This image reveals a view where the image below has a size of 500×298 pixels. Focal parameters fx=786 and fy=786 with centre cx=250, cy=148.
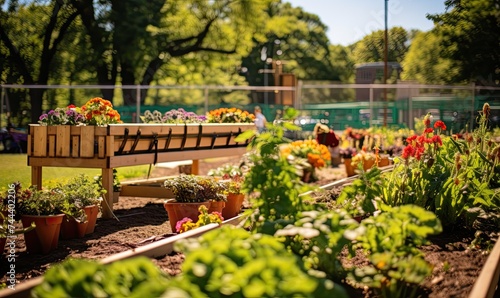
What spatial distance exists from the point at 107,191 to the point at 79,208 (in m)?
1.51

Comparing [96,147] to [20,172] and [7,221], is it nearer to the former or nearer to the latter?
[20,172]

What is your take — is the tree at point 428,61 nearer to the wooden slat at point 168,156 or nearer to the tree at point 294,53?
the wooden slat at point 168,156

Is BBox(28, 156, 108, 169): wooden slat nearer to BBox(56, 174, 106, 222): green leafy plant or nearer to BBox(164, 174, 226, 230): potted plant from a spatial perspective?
BBox(56, 174, 106, 222): green leafy plant

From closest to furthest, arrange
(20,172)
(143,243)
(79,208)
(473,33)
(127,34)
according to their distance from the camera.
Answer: (143,243) → (79,208) → (20,172) → (473,33) → (127,34)

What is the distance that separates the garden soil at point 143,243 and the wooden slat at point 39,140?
38.2 inches

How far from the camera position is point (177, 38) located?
112ft

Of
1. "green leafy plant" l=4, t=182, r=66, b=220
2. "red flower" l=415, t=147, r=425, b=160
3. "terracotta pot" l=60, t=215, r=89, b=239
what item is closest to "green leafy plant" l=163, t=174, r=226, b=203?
"terracotta pot" l=60, t=215, r=89, b=239

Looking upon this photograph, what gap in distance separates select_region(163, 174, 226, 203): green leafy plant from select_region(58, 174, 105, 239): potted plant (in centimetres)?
70

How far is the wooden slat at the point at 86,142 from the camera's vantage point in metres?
8.27

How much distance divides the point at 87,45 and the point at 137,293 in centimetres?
1548

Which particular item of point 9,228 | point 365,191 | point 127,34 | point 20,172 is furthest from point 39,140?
point 127,34

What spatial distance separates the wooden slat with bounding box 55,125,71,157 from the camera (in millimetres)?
8312

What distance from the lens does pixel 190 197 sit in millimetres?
7297

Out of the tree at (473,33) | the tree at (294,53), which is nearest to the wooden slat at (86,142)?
the tree at (473,33)
